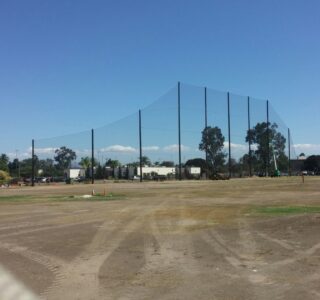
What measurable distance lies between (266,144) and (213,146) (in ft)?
58.1

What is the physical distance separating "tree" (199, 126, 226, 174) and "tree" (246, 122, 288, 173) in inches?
252

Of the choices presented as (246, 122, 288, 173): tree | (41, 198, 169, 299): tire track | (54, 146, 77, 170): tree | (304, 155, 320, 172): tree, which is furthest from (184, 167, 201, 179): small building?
(41, 198, 169, 299): tire track

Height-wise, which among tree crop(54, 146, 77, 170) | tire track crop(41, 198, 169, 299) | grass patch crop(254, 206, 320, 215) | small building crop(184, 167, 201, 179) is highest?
tree crop(54, 146, 77, 170)

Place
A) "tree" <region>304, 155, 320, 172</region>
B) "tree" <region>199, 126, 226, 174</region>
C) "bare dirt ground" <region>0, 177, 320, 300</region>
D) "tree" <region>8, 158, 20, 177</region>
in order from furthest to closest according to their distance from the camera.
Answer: "tree" <region>304, 155, 320, 172</region>, "tree" <region>8, 158, 20, 177</region>, "tree" <region>199, 126, 226, 174</region>, "bare dirt ground" <region>0, 177, 320, 300</region>

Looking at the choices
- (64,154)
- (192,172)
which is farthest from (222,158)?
(64,154)

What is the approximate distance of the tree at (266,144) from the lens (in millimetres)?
102000

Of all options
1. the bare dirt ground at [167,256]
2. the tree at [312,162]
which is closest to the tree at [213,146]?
the bare dirt ground at [167,256]

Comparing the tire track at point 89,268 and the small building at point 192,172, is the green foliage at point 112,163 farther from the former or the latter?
the tire track at point 89,268

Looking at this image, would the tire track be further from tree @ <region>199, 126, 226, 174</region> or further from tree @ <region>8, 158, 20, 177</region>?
tree @ <region>8, 158, 20, 177</region>

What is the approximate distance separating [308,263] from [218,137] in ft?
271

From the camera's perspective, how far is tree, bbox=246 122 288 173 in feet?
335

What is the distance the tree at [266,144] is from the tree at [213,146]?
6403 millimetres

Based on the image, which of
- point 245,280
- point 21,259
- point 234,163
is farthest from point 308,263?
point 234,163

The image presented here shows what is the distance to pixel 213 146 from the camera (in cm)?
9119
